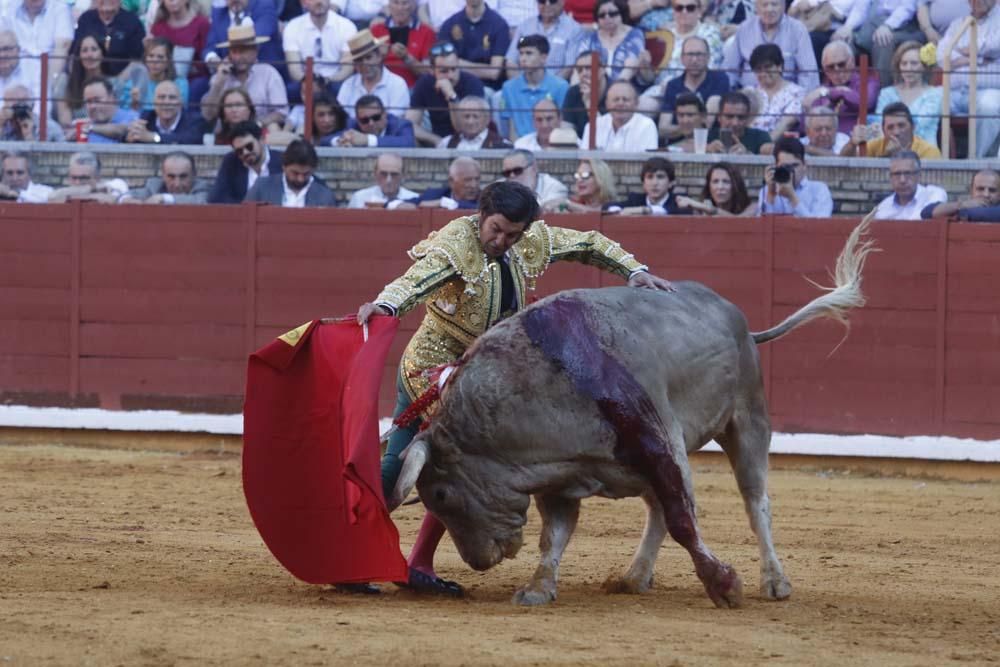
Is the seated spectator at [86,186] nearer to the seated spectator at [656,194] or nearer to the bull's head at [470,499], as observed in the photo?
the seated spectator at [656,194]

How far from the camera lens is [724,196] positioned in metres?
9.51

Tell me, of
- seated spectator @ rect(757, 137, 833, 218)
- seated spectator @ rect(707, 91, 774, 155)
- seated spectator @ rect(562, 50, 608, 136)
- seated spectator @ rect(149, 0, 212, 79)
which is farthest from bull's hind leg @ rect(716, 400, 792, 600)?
seated spectator @ rect(149, 0, 212, 79)

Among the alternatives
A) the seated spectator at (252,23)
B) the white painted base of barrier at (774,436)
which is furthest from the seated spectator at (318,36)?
the white painted base of barrier at (774,436)

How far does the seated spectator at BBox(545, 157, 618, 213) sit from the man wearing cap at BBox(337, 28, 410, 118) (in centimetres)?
133

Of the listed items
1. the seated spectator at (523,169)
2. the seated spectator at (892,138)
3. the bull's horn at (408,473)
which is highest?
the seated spectator at (892,138)

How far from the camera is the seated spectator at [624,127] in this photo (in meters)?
9.93

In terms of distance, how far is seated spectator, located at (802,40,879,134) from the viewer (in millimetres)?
9758

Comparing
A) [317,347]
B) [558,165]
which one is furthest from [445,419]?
[558,165]

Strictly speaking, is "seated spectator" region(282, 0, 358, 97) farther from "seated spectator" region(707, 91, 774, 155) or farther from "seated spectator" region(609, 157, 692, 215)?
"seated spectator" region(707, 91, 774, 155)

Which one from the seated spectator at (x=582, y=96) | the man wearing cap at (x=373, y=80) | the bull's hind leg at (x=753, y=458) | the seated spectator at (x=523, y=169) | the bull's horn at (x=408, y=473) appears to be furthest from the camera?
the man wearing cap at (x=373, y=80)

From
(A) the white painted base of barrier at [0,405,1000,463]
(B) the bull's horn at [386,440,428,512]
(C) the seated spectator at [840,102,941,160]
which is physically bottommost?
(A) the white painted base of barrier at [0,405,1000,463]

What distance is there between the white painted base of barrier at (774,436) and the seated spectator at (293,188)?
1.31 meters

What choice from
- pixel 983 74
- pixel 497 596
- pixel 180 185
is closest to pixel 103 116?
pixel 180 185

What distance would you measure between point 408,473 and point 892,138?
571 centimetres
